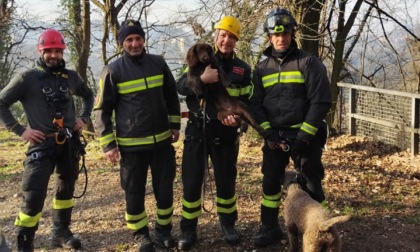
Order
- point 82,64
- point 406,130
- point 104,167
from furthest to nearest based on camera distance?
point 82,64
point 104,167
point 406,130

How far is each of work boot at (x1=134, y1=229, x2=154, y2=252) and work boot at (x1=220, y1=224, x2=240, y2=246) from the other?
810 mm

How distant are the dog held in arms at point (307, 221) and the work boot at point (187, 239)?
3.72 feet

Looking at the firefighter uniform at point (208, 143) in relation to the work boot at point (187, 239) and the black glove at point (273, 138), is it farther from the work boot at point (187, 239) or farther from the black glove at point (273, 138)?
the black glove at point (273, 138)

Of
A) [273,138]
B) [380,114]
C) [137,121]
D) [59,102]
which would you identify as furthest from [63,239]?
[380,114]

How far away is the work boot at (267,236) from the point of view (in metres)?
4.29

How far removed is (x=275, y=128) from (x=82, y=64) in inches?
390

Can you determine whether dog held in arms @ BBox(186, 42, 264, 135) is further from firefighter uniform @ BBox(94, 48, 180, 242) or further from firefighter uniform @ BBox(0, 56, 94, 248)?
firefighter uniform @ BBox(0, 56, 94, 248)

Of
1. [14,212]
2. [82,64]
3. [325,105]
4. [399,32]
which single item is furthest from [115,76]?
[399,32]

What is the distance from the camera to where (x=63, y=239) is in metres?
A: 4.58

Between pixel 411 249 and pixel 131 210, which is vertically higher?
pixel 131 210

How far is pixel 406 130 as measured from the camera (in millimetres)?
7828

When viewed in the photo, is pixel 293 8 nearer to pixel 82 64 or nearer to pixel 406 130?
pixel 406 130

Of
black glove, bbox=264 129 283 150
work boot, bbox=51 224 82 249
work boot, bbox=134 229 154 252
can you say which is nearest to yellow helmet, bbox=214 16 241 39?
black glove, bbox=264 129 283 150

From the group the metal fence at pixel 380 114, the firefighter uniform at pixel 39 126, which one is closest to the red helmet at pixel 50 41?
the firefighter uniform at pixel 39 126
